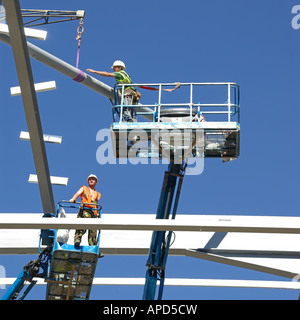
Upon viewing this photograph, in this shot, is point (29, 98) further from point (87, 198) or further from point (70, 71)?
point (87, 198)

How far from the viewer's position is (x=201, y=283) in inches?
786

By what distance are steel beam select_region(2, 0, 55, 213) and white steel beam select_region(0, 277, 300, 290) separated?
2.94 m

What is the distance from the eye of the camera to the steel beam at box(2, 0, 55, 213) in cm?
1542

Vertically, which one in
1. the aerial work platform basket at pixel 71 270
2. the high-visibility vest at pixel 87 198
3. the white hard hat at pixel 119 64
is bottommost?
the aerial work platform basket at pixel 71 270

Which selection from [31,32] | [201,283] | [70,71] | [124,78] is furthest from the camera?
[201,283]

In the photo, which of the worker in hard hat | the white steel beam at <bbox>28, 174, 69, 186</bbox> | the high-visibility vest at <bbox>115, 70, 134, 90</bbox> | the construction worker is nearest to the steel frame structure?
the construction worker

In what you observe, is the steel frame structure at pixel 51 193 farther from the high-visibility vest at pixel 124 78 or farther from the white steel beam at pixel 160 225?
the white steel beam at pixel 160 225

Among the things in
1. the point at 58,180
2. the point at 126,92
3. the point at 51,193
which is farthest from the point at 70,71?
the point at 58,180

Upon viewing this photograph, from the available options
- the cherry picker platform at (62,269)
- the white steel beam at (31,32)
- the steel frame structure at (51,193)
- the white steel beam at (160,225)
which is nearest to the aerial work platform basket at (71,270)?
the cherry picker platform at (62,269)

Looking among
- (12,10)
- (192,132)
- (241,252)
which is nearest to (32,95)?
(12,10)

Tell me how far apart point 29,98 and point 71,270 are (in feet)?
12.5

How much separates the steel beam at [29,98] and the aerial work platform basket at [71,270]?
1231 millimetres

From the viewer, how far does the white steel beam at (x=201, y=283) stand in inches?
781
